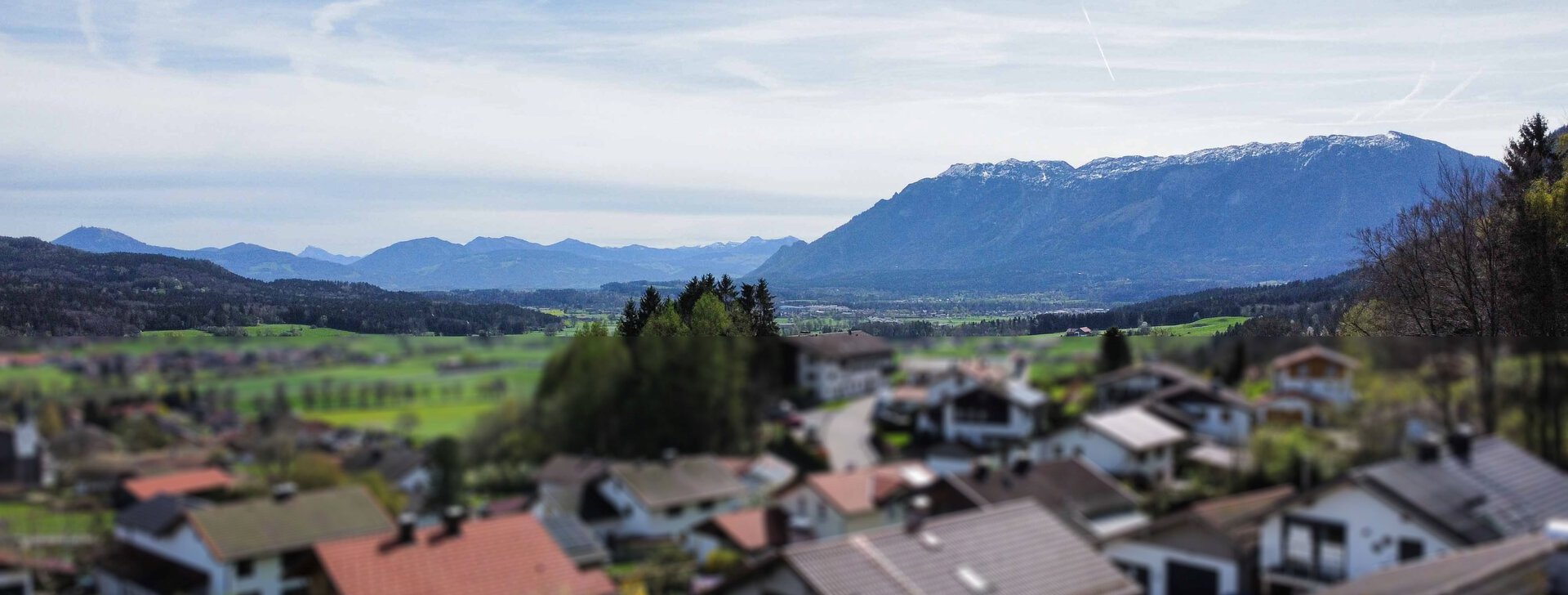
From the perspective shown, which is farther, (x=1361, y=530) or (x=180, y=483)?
(x=1361, y=530)

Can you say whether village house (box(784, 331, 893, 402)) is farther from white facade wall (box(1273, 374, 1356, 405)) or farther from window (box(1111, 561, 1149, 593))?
white facade wall (box(1273, 374, 1356, 405))

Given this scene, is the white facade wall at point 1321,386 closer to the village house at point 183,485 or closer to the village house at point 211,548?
the village house at point 211,548

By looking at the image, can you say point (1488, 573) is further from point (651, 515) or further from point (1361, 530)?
point (651, 515)

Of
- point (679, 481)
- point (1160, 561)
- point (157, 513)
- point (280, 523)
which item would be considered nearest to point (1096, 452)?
point (1160, 561)

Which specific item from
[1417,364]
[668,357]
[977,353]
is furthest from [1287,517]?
[668,357]

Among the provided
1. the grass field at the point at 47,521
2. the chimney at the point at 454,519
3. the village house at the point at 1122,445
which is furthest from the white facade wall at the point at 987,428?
the grass field at the point at 47,521

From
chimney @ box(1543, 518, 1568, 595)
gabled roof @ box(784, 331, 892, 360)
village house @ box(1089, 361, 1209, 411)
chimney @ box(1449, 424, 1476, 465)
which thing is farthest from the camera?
gabled roof @ box(784, 331, 892, 360)

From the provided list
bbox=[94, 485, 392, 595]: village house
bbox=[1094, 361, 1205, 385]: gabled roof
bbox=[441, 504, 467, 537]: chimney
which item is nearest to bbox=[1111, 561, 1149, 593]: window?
bbox=[1094, 361, 1205, 385]: gabled roof

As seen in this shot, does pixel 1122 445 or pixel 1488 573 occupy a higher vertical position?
pixel 1122 445
